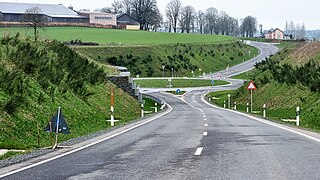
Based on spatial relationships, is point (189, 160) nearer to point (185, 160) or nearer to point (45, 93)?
point (185, 160)

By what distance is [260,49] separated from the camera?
178m

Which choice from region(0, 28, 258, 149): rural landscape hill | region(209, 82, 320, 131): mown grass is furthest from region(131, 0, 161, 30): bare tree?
region(0, 28, 258, 149): rural landscape hill

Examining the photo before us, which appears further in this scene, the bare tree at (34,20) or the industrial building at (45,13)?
the industrial building at (45,13)

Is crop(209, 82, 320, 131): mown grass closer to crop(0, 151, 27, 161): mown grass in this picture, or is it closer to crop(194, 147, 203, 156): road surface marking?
crop(194, 147, 203, 156): road surface marking

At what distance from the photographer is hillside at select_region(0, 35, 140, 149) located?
797 inches

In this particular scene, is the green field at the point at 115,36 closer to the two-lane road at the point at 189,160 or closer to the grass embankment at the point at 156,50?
the grass embankment at the point at 156,50

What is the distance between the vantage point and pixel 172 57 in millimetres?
133250

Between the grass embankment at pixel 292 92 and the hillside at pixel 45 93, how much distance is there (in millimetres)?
11354

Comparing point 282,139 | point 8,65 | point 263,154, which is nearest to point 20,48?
point 8,65

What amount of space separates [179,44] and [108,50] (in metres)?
37.7

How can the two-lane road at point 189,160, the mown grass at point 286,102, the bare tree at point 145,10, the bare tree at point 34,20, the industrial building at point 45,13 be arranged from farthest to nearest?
the bare tree at point 145,10 → the industrial building at point 45,13 → the bare tree at point 34,20 → the mown grass at point 286,102 → the two-lane road at point 189,160

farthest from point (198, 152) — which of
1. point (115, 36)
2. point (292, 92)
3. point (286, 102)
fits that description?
point (115, 36)

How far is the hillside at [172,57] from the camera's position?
4493 inches

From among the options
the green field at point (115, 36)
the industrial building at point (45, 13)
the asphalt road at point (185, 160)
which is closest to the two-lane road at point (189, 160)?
the asphalt road at point (185, 160)
